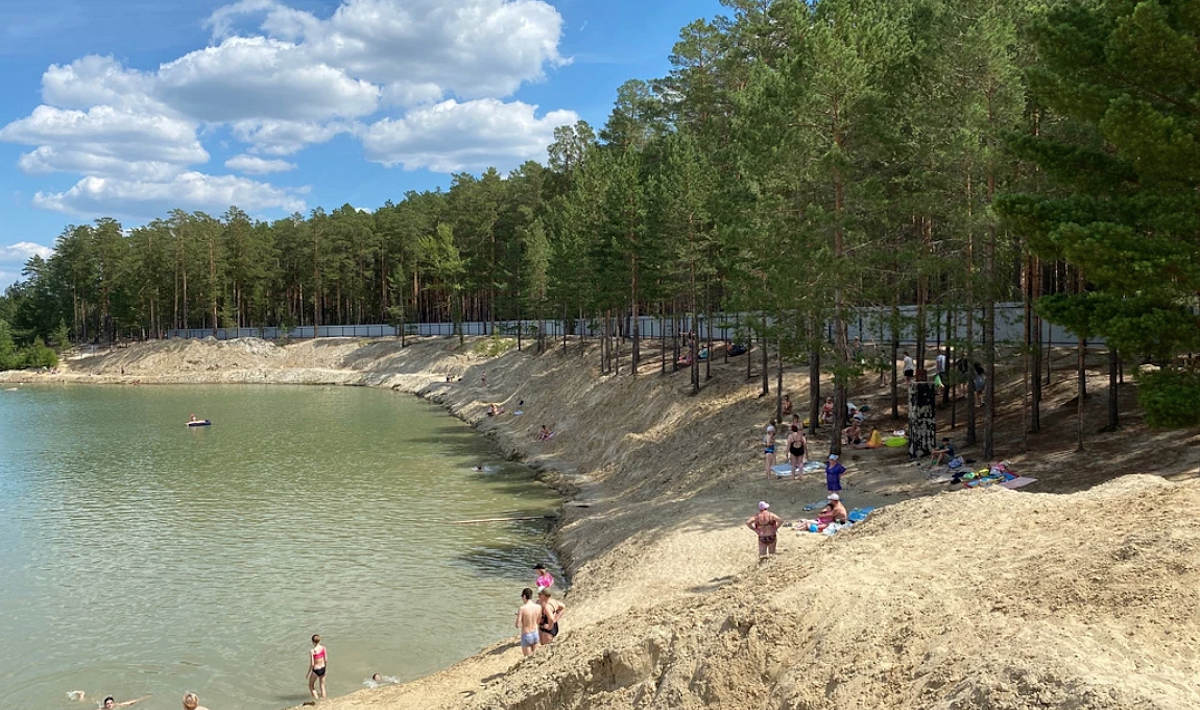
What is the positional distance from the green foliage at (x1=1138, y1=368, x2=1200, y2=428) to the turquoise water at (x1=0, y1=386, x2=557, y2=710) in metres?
14.9

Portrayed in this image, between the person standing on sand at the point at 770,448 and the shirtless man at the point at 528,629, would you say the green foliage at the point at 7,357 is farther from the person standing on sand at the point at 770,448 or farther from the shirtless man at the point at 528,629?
the shirtless man at the point at 528,629

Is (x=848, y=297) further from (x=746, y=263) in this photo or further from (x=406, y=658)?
(x=406, y=658)

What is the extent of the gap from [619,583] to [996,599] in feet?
35.8

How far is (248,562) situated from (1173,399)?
24329 mm

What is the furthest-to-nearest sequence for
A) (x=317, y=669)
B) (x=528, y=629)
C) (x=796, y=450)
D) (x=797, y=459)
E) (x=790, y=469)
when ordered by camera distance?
(x=790, y=469), (x=797, y=459), (x=796, y=450), (x=317, y=669), (x=528, y=629)

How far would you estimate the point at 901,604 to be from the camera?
30.9ft

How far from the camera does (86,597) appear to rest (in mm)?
21094

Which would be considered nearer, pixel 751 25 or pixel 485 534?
pixel 485 534

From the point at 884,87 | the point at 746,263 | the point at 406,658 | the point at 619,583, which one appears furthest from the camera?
the point at 746,263

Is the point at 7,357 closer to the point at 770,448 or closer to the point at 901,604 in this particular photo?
the point at 770,448

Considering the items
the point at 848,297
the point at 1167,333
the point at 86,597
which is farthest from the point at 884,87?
the point at 86,597

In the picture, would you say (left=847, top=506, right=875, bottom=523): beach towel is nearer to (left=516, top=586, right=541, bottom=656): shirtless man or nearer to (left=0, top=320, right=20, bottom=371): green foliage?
(left=516, top=586, right=541, bottom=656): shirtless man

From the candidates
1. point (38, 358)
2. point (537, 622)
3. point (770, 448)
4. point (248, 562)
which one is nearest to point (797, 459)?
point (770, 448)

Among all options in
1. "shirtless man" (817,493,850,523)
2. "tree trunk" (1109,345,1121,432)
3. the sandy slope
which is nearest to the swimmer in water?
the sandy slope
